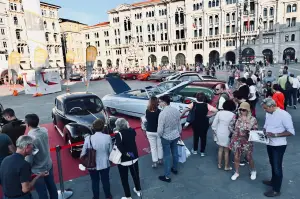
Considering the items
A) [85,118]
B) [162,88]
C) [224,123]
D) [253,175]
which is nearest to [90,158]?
[224,123]

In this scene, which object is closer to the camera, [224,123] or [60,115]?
[224,123]

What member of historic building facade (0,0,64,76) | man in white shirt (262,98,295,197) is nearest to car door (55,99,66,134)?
man in white shirt (262,98,295,197)

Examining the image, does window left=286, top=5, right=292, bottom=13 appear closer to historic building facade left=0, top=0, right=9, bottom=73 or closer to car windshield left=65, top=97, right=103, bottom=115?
car windshield left=65, top=97, right=103, bottom=115

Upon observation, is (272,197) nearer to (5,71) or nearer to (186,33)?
(5,71)

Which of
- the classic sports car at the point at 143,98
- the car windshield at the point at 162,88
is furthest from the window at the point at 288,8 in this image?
the car windshield at the point at 162,88

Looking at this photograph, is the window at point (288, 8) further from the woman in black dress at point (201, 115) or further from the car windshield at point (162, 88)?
the woman in black dress at point (201, 115)

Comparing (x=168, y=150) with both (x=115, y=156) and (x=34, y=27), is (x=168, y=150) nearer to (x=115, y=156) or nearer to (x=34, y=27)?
(x=115, y=156)

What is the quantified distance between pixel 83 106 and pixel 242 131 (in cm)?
530

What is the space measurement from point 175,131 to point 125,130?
4.31 ft

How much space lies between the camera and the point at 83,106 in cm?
746

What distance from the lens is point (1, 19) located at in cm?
4259

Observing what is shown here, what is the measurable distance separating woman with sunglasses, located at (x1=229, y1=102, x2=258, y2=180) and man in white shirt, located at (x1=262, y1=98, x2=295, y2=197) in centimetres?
38

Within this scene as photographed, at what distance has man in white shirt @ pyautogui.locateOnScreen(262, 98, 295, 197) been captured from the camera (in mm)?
3795

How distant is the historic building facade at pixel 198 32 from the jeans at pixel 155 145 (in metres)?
36.1
